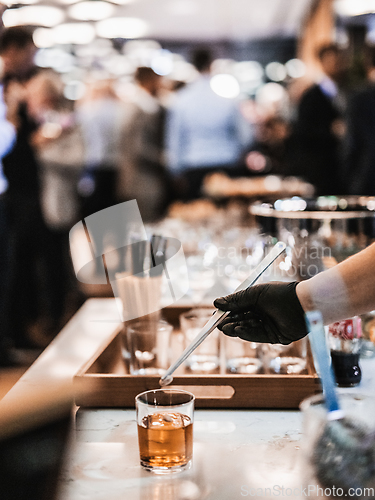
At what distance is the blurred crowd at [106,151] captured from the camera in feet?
10.2

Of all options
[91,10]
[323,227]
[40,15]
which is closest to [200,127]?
[323,227]

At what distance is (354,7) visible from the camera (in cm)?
Answer: 510

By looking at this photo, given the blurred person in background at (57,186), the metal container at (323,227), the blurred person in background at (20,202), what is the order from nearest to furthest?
the metal container at (323,227) → the blurred person in background at (20,202) → the blurred person in background at (57,186)

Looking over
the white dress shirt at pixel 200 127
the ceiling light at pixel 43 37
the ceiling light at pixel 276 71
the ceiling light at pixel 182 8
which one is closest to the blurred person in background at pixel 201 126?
the white dress shirt at pixel 200 127

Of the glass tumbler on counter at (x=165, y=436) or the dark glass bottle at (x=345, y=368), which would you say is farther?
the dark glass bottle at (x=345, y=368)

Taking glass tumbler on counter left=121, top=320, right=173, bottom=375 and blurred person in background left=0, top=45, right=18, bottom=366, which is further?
blurred person in background left=0, top=45, right=18, bottom=366

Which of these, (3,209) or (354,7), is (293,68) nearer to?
(354,7)

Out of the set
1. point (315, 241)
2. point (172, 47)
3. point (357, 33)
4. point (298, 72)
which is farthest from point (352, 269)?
point (172, 47)

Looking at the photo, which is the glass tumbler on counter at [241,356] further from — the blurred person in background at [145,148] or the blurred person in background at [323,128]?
the blurred person in background at [145,148]

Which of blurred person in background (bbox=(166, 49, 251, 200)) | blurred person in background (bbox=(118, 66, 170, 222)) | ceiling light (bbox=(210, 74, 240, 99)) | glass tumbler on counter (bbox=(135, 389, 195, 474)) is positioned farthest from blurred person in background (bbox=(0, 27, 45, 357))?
ceiling light (bbox=(210, 74, 240, 99))

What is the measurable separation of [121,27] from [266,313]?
794 centimetres

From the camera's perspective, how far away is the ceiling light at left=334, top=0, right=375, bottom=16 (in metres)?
4.95

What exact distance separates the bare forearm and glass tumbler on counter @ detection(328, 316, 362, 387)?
116 millimetres

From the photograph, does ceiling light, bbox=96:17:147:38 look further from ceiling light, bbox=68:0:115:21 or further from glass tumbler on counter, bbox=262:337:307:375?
glass tumbler on counter, bbox=262:337:307:375
